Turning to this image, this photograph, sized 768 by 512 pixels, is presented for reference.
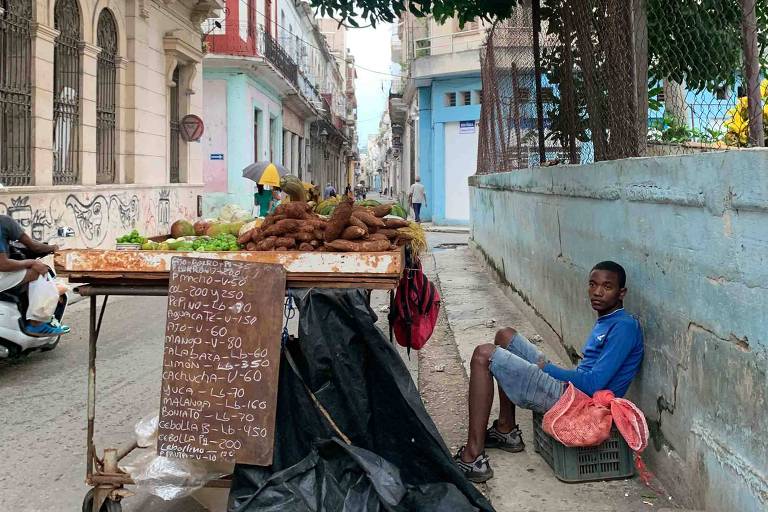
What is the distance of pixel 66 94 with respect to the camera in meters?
10.4

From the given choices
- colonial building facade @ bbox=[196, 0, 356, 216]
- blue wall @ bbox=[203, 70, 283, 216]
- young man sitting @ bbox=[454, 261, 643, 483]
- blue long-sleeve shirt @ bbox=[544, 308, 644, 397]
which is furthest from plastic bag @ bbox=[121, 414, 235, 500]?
blue wall @ bbox=[203, 70, 283, 216]

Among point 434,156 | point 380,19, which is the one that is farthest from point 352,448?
point 434,156

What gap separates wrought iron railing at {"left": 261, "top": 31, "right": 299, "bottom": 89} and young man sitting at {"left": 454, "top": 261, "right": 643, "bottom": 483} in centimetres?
1916

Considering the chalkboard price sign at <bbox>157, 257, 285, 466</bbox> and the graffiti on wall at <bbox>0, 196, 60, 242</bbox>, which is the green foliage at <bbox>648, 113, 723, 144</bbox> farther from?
the graffiti on wall at <bbox>0, 196, 60, 242</bbox>

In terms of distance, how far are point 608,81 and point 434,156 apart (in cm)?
1901

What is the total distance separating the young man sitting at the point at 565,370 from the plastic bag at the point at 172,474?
3.98 feet

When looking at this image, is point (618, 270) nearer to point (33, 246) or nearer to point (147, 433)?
point (147, 433)

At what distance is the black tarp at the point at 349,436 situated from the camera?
9.00ft

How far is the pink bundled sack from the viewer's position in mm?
3160

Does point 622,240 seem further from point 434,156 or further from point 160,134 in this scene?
point 434,156

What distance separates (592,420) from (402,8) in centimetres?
334

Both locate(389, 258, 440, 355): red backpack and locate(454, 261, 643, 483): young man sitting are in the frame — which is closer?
locate(454, 261, 643, 483): young man sitting

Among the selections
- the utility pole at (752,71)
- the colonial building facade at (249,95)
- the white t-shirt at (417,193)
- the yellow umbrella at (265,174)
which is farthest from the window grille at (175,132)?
the utility pole at (752,71)

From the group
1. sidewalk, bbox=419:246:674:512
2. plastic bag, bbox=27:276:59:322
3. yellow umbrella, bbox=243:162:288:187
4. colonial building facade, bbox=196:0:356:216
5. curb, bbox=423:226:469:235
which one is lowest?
sidewalk, bbox=419:246:674:512
